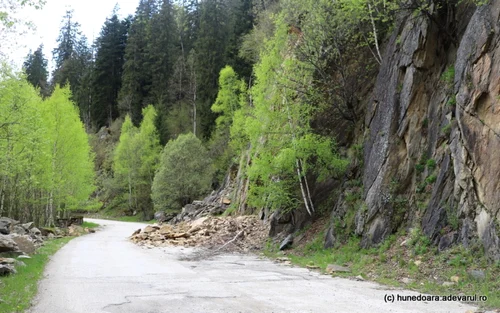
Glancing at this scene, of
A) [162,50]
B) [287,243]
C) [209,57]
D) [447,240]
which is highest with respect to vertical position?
[162,50]

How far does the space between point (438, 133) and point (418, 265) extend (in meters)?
4.51

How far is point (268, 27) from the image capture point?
113 feet

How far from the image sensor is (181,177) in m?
37.9

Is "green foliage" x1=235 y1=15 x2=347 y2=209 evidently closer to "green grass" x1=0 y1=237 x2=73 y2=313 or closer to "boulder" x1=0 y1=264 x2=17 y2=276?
"green grass" x1=0 y1=237 x2=73 y2=313

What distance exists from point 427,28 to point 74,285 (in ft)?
44.6

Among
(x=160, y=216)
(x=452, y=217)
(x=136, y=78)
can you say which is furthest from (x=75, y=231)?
(x=136, y=78)

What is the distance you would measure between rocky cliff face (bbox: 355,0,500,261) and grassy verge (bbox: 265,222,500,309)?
35 cm

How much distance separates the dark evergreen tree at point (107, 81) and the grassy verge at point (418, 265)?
6036cm

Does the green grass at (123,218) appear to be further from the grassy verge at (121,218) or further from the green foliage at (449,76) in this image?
the green foliage at (449,76)

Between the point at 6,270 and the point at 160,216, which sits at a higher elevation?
the point at 6,270

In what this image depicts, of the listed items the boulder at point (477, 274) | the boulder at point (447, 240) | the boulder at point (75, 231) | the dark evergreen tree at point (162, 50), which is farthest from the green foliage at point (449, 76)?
the dark evergreen tree at point (162, 50)

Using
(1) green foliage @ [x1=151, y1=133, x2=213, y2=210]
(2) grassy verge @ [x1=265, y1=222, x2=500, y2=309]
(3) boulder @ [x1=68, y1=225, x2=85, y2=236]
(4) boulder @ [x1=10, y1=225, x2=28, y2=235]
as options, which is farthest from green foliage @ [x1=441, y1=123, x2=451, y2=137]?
(1) green foliage @ [x1=151, y1=133, x2=213, y2=210]

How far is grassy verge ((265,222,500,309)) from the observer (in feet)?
26.2

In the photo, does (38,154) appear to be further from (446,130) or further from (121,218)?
(121,218)
